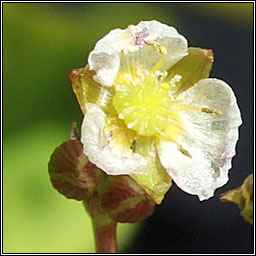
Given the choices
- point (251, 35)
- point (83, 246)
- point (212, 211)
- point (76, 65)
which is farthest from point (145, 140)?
point (251, 35)

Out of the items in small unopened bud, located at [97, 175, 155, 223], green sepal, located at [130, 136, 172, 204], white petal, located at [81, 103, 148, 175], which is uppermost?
white petal, located at [81, 103, 148, 175]

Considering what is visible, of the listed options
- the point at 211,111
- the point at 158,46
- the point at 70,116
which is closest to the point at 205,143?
the point at 211,111

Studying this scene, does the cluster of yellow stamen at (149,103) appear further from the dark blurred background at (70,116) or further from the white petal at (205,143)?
the dark blurred background at (70,116)

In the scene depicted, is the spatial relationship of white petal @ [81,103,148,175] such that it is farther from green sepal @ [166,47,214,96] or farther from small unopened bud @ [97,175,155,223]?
green sepal @ [166,47,214,96]

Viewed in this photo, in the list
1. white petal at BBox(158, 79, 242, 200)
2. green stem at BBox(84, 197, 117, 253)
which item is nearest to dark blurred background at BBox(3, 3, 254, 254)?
green stem at BBox(84, 197, 117, 253)

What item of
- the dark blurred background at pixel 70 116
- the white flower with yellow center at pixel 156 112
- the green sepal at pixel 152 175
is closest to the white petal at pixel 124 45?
the white flower with yellow center at pixel 156 112

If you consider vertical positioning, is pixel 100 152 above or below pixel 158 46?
below

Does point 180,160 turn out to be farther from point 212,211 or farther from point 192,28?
point 192,28

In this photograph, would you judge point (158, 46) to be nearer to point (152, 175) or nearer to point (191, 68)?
point (191, 68)
